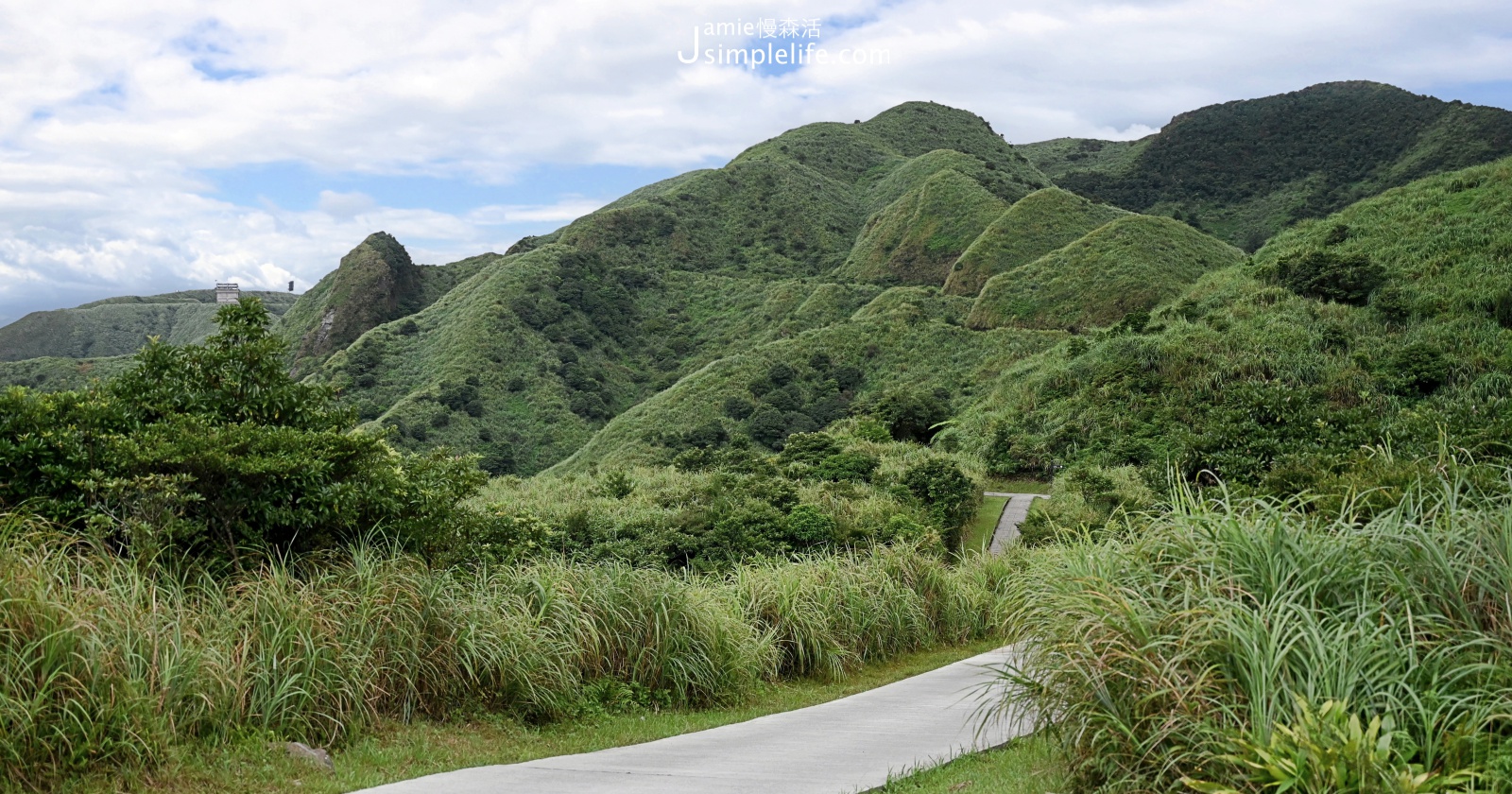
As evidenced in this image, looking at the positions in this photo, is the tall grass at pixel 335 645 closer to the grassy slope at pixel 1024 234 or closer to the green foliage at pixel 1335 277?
the green foliage at pixel 1335 277

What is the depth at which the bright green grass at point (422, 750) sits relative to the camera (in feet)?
17.4

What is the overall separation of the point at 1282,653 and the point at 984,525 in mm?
21030

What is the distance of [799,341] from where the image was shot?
56.3 m

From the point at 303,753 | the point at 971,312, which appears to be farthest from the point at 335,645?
the point at 971,312

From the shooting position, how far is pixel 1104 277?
5688cm

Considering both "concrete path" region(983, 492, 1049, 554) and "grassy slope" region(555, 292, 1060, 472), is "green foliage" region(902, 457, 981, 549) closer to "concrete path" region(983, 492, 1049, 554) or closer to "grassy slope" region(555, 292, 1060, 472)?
"concrete path" region(983, 492, 1049, 554)

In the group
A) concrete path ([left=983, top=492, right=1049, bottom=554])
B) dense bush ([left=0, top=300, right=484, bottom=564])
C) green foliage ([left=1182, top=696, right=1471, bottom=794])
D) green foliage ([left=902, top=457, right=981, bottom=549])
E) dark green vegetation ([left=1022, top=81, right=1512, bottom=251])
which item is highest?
dark green vegetation ([left=1022, top=81, right=1512, bottom=251])

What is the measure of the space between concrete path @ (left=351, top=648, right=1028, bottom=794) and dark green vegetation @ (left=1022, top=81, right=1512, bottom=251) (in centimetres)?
8504

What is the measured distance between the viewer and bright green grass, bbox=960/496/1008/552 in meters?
23.0

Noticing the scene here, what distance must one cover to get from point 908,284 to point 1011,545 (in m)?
64.9

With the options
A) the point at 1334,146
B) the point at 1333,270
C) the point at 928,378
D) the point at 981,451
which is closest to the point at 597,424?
the point at 928,378

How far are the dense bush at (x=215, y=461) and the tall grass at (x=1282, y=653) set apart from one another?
542 cm

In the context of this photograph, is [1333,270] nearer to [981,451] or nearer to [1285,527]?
[981,451]

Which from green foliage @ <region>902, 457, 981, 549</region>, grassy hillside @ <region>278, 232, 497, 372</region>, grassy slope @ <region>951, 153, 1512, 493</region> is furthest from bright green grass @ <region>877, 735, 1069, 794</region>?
grassy hillside @ <region>278, 232, 497, 372</region>
